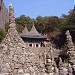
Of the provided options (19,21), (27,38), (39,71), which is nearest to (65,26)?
(27,38)

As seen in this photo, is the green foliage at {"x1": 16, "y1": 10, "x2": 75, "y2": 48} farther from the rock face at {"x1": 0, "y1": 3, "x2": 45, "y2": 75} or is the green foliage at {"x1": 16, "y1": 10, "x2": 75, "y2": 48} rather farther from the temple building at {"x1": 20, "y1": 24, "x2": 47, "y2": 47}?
the rock face at {"x1": 0, "y1": 3, "x2": 45, "y2": 75}

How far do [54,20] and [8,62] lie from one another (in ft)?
316

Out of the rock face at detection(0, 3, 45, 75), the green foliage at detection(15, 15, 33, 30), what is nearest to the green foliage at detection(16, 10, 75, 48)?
the green foliage at detection(15, 15, 33, 30)

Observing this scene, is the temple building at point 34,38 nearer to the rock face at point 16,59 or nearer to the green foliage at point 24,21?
the green foliage at point 24,21

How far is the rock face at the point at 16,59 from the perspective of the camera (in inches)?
339

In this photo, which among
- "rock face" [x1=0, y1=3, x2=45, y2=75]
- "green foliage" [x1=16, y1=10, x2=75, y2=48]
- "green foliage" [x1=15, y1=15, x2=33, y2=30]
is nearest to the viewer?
"rock face" [x1=0, y1=3, x2=45, y2=75]

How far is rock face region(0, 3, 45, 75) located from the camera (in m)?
8.61

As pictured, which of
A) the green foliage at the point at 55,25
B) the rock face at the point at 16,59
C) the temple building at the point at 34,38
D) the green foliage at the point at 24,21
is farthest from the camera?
the green foliage at the point at 24,21

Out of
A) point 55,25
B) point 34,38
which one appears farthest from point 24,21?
point 34,38

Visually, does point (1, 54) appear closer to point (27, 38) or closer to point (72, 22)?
point (27, 38)

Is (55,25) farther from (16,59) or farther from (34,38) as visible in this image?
(16,59)

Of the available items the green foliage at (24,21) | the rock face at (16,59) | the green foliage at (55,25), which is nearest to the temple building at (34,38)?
the green foliage at (55,25)

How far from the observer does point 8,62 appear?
8.62 meters

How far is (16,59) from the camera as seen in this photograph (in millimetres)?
8695
